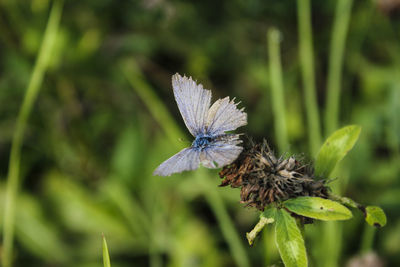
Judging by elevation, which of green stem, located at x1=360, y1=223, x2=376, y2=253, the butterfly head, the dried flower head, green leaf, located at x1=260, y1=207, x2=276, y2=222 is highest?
the butterfly head

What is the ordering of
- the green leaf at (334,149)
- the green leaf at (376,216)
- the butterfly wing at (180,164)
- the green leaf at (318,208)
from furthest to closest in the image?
the green leaf at (334,149), the green leaf at (376,216), the green leaf at (318,208), the butterfly wing at (180,164)

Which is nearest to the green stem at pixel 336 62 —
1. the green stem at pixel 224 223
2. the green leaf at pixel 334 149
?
the green stem at pixel 224 223

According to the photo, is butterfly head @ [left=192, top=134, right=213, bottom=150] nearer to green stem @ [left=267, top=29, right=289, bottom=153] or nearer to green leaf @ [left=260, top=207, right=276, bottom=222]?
green leaf @ [left=260, top=207, right=276, bottom=222]

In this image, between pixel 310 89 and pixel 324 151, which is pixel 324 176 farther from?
pixel 310 89

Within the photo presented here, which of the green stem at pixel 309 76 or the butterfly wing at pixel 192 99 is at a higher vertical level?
the green stem at pixel 309 76

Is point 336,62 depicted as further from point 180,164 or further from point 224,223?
point 180,164

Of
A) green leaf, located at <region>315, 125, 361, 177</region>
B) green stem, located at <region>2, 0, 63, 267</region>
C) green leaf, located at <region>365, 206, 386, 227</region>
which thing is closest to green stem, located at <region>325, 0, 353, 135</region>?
green leaf, located at <region>315, 125, 361, 177</region>

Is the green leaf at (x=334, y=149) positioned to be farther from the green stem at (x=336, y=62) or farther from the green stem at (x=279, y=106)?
the green stem at (x=336, y=62)
